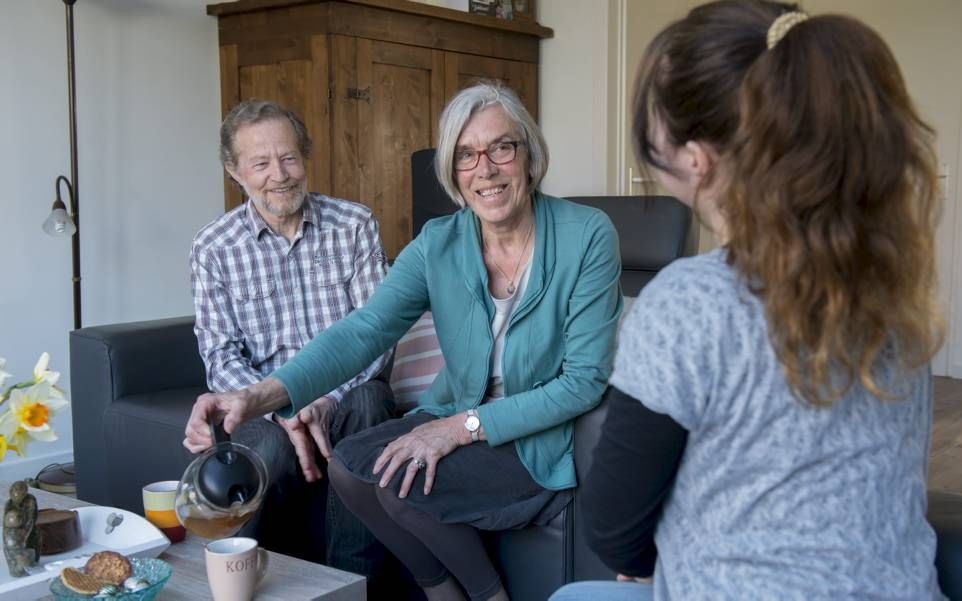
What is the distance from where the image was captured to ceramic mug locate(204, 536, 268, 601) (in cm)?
125

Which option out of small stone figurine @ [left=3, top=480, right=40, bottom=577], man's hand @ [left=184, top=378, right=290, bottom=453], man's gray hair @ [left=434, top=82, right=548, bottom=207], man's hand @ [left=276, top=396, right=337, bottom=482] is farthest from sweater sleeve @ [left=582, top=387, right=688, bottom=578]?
man's hand @ [left=276, top=396, right=337, bottom=482]

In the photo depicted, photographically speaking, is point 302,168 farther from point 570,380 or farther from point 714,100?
point 714,100

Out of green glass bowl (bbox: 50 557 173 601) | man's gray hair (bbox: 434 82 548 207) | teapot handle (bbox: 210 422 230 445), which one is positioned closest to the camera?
green glass bowl (bbox: 50 557 173 601)

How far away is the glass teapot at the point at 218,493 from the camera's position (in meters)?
1.36

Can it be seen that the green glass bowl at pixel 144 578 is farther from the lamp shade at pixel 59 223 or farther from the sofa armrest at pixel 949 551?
the lamp shade at pixel 59 223

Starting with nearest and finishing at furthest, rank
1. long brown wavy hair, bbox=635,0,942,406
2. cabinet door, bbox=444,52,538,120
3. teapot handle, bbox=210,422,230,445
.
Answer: long brown wavy hair, bbox=635,0,942,406, teapot handle, bbox=210,422,230,445, cabinet door, bbox=444,52,538,120

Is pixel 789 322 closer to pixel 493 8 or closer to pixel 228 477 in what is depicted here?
pixel 228 477

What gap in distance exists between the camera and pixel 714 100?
827 millimetres

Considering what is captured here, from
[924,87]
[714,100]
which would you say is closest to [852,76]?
[714,100]

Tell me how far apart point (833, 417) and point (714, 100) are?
0.93 ft

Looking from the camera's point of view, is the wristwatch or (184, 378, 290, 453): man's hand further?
the wristwatch

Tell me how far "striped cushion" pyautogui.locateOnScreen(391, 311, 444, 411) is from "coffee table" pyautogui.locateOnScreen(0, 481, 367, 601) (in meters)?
0.78

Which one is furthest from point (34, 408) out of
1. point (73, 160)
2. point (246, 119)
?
point (73, 160)

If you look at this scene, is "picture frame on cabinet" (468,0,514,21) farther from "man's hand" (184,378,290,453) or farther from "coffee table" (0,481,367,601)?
"coffee table" (0,481,367,601)
